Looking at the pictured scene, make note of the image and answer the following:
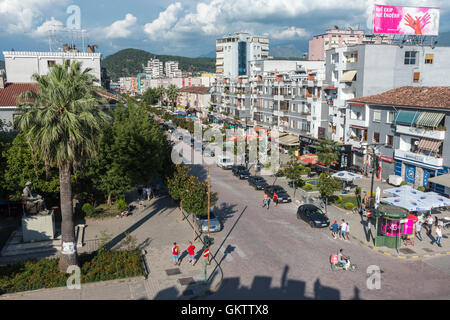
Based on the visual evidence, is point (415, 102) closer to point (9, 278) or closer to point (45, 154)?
point (45, 154)

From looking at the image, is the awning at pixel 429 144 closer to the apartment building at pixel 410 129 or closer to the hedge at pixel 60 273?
the apartment building at pixel 410 129

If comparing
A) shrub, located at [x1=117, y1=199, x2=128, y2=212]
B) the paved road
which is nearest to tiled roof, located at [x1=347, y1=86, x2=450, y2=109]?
the paved road

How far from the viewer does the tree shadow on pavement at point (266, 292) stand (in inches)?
808

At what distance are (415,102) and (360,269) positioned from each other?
25.1m

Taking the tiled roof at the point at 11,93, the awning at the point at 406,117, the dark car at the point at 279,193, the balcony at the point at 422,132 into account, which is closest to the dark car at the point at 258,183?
the dark car at the point at 279,193

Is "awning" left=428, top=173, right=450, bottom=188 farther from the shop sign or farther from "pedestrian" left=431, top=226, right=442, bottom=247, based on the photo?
"pedestrian" left=431, top=226, right=442, bottom=247

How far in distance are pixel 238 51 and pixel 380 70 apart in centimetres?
10600

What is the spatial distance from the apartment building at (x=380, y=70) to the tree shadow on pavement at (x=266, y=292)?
33047 millimetres

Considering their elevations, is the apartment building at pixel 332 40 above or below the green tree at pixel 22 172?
above

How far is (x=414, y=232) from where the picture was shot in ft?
95.7

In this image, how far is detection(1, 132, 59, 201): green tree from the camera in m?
31.3

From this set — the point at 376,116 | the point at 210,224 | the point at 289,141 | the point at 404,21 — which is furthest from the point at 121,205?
the point at 404,21
